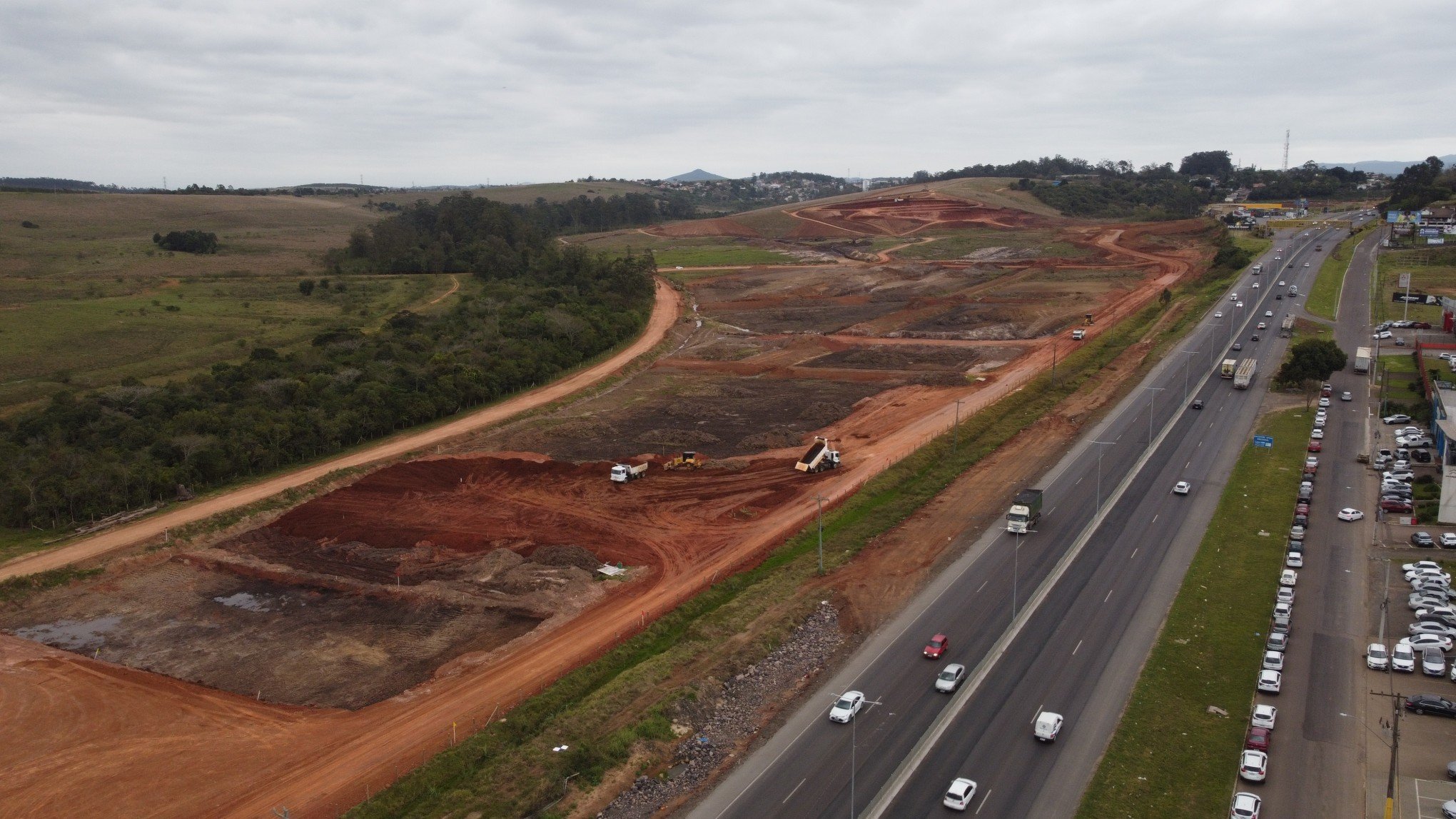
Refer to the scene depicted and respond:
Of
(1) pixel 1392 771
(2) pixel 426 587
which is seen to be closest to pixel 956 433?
(2) pixel 426 587

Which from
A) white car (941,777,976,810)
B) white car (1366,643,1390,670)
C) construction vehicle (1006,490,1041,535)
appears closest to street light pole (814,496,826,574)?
construction vehicle (1006,490,1041,535)

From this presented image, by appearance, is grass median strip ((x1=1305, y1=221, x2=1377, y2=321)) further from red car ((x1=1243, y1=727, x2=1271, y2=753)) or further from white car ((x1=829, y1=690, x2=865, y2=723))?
white car ((x1=829, y1=690, x2=865, y2=723))

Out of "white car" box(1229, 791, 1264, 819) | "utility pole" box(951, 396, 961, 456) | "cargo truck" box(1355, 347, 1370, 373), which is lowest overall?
"white car" box(1229, 791, 1264, 819)

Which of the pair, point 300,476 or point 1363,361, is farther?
point 1363,361

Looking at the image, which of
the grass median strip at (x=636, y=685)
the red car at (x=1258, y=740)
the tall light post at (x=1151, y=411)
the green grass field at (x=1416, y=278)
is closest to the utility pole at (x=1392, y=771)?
the red car at (x=1258, y=740)

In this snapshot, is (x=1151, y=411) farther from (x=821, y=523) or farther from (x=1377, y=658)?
(x=1377, y=658)

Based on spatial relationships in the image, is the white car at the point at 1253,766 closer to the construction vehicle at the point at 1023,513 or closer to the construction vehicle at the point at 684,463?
the construction vehicle at the point at 1023,513

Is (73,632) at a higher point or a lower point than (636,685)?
lower
